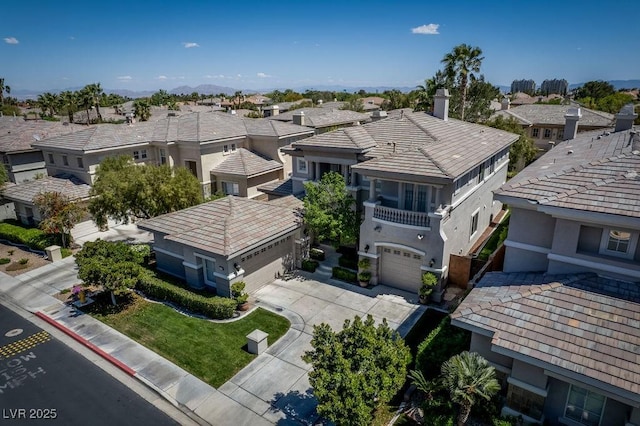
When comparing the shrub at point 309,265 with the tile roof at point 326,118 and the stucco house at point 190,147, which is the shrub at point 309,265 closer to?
the stucco house at point 190,147

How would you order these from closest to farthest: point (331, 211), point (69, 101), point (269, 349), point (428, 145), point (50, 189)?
point (269, 349), point (428, 145), point (331, 211), point (50, 189), point (69, 101)

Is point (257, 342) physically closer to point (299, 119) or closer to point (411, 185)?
point (411, 185)

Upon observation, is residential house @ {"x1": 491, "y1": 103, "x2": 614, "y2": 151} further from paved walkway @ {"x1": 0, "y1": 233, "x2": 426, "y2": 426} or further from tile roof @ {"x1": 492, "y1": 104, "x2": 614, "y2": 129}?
paved walkway @ {"x1": 0, "y1": 233, "x2": 426, "y2": 426}

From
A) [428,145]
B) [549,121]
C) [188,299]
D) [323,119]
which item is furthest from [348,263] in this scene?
[549,121]

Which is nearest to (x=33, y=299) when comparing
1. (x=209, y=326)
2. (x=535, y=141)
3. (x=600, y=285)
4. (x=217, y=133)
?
(x=209, y=326)

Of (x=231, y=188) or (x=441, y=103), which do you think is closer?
(x=441, y=103)

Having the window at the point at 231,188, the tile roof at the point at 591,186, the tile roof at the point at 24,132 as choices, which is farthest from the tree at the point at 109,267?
the tile roof at the point at 24,132

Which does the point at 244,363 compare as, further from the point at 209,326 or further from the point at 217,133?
the point at 217,133
